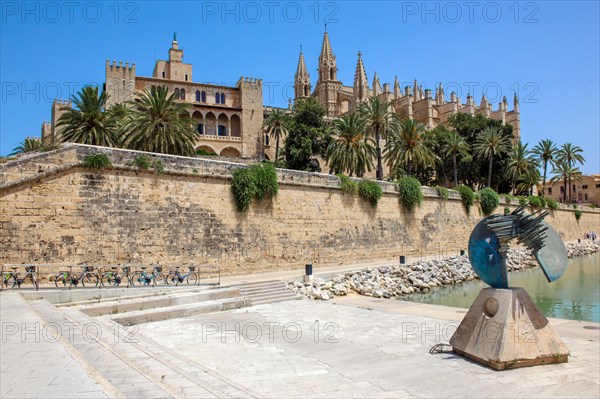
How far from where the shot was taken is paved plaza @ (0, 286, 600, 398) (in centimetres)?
514

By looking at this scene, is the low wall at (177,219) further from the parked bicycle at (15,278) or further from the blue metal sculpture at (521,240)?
the blue metal sculpture at (521,240)

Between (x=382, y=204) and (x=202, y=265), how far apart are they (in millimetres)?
12942

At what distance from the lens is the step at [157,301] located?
436 inches

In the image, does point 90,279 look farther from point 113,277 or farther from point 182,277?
point 182,277

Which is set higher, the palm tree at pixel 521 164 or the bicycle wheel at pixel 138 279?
the palm tree at pixel 521 164

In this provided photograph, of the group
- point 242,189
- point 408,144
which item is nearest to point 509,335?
point 242,189

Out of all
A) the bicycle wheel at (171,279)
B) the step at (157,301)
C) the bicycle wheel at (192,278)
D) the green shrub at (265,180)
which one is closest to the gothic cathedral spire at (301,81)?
the green shrub at (265,180)

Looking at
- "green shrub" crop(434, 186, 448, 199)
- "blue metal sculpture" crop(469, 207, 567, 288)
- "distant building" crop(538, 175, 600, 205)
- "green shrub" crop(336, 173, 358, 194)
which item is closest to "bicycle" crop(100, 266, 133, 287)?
"blue metal sculpture" crop(469, 207, 567, 288)

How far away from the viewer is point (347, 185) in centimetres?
2467

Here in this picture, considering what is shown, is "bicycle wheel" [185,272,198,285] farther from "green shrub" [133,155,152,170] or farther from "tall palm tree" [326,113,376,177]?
"tall palm tree" [326,113,376,177]

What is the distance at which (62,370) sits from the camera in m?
5.18

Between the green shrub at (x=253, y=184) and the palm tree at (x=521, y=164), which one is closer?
the green shrub at (x=253, y=184)

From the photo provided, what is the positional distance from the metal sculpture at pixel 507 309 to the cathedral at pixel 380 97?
218ft

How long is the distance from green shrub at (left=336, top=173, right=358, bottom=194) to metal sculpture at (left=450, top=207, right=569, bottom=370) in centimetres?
1600
